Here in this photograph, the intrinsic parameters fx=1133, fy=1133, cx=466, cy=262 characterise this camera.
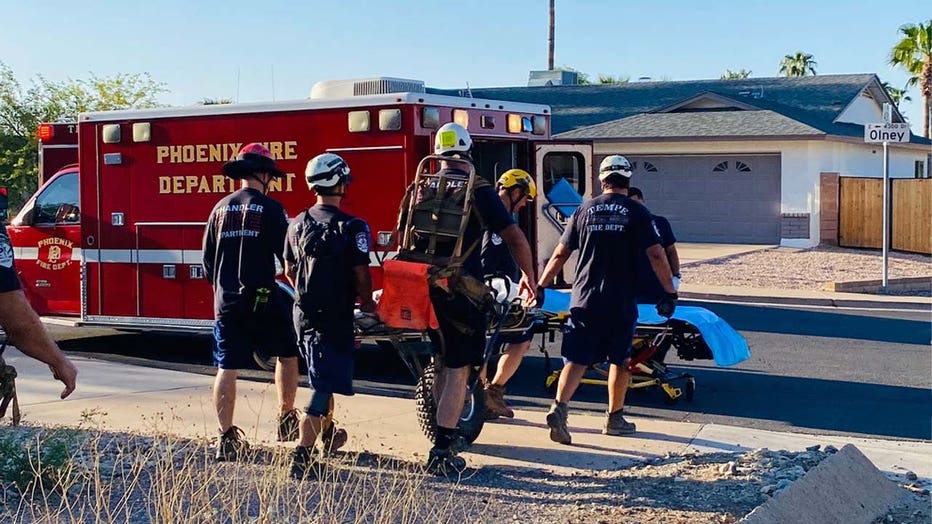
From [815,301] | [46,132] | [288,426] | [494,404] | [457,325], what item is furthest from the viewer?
[815,301]

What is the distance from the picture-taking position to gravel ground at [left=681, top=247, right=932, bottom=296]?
19.3 metres

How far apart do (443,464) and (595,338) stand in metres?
1.56

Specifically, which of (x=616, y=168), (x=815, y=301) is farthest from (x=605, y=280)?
(x=815, y=301)

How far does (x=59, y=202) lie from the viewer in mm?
11742

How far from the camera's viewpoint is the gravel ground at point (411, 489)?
5.00 m

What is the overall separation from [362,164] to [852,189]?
731 inches

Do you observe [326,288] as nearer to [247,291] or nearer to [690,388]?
[247,291]

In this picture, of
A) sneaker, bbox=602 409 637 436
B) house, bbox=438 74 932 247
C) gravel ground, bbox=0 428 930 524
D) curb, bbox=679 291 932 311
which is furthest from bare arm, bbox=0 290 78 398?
house, bbox=438 74 932 247

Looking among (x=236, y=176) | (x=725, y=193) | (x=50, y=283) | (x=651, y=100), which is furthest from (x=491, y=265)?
(x=651, y=100)

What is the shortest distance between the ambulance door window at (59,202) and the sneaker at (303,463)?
653cm

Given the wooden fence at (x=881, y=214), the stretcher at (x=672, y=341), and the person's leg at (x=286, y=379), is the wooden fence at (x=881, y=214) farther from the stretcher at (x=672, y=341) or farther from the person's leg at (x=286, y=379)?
the person's leg at (x=286, y=379)

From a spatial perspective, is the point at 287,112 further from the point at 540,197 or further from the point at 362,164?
the point at 540,197

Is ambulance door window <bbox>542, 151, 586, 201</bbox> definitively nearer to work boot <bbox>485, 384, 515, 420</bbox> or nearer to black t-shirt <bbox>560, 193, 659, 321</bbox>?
work boot <bbox>485, 384, 515, 420</bbox>

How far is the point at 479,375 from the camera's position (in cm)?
684
